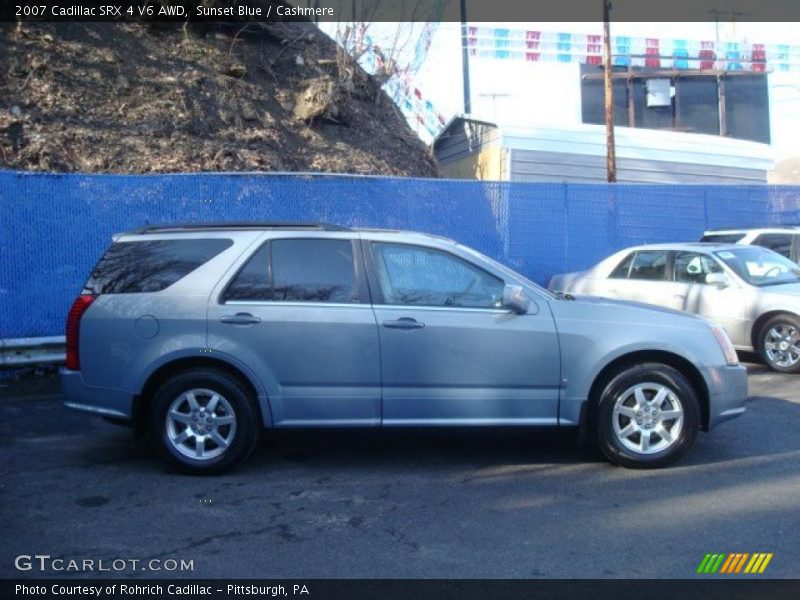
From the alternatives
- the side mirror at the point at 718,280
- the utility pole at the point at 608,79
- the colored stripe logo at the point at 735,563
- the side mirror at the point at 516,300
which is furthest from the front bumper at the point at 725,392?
the utility pole at the point at 608,79

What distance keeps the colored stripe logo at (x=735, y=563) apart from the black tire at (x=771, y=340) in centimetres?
603

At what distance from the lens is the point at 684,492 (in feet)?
19.9

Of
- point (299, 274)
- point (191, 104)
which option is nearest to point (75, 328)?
point (299, 274)

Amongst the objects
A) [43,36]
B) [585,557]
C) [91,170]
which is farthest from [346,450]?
[43,36]

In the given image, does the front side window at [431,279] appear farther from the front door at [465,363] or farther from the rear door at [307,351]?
the rear door at [307,351]

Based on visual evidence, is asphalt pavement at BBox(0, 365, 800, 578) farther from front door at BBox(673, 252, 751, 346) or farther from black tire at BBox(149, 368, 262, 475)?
front door at BBox(673, 252, 751, 346)

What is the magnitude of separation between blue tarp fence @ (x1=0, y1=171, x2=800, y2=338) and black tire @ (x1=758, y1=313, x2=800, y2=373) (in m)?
3.80

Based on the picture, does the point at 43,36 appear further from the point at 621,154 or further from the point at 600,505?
the point at 621,154

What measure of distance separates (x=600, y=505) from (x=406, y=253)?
7.42 ft

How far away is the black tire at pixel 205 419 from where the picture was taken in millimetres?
6379

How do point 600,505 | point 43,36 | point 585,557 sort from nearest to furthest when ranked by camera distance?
point 585,557
point 600,505
point 43,36

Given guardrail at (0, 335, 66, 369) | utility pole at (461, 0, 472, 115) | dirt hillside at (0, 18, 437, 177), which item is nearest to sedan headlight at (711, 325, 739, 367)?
guardrail at (0, 335, 66, 369)

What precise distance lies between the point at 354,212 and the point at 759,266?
5.18m

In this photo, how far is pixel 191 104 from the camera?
48.0 ft
